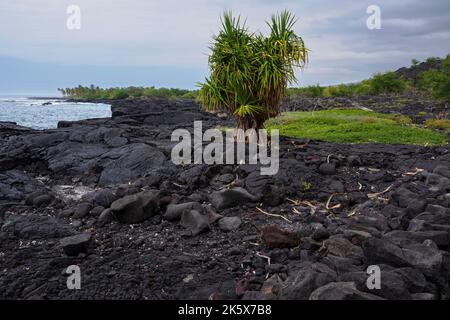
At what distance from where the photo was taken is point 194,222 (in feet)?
25.5

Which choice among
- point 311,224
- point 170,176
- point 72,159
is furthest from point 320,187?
point 72,159

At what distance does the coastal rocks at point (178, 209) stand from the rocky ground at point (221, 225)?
3 cm

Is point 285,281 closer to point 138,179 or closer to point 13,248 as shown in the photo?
point 13,248

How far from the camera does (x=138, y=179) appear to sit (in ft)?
36.4

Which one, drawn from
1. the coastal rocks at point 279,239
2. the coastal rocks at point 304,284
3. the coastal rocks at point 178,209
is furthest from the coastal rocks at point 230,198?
the coastal rocks at point 304,284

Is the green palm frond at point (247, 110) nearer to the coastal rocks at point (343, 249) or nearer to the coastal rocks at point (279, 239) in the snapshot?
the coastal rocks at point (279, 239)

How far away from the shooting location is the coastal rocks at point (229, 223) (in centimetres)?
772

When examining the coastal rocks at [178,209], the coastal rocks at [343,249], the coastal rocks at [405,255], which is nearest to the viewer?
the coastal rocks at [405,255]

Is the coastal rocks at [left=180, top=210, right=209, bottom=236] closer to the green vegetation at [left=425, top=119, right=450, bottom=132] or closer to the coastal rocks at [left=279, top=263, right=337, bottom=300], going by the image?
the coastal rocks at [left=279, top=263, right=337, bottom=300]

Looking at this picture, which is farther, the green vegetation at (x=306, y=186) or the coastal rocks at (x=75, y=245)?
the green vegetation at (x=306, y=186)

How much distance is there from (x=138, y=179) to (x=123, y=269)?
5.09 meters

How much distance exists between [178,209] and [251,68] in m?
7.31

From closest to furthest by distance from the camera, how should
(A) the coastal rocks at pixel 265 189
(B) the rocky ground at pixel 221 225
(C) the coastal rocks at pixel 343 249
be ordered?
(B) the rocky ground at pixel 221 225, (C) the coastal rocks at pixel 343 249, (A) the coastal rocks at pixel 265 189

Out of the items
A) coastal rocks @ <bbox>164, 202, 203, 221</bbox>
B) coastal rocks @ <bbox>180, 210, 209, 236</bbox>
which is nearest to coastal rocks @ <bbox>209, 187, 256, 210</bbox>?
coastal rocks @ <bbox>164, 202, 203, 221</bbox>
